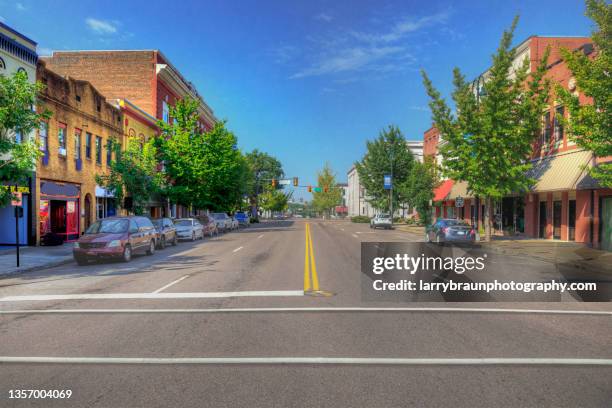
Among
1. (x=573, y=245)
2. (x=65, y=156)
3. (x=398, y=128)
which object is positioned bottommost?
(x=573, y=245)

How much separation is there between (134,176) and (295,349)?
2477 centimetres

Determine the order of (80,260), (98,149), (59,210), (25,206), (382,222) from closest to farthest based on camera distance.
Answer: (80,260)
(25,206)
(59,210)
(98,149)
(382,222)

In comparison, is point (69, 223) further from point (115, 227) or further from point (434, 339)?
point (434, 339)

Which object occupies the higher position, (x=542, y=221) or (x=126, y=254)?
(x=542, y=221)

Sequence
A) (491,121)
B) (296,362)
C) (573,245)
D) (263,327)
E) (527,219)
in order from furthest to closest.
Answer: (527,219) < (491,121) < (573,245) < (263,327) < (296,362)

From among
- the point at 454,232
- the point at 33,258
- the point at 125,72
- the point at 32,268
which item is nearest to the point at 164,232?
the point at 33,258

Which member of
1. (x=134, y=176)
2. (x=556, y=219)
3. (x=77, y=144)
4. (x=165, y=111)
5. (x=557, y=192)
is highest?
(x=165, y=111)

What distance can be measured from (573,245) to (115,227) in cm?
2099

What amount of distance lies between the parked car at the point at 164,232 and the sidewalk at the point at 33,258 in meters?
4.20

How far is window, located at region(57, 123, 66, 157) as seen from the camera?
2747cm

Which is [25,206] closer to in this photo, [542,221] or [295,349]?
[295,349]

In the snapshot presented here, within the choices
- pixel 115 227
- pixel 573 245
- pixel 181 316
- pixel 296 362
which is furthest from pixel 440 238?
pixel 296 362

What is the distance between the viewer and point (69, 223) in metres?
28.9

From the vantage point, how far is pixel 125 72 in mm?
44469
